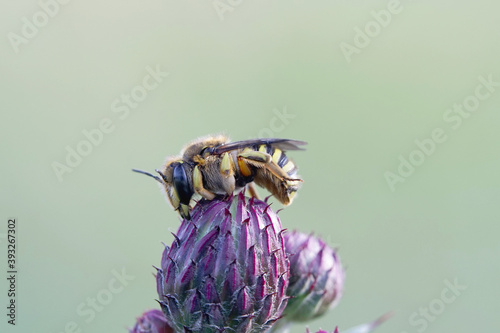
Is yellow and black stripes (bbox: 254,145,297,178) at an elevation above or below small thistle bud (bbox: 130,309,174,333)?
above

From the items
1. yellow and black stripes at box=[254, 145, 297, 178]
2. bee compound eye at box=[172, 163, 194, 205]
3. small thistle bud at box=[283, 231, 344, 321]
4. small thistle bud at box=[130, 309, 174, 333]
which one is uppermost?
bee compound eye at box=[172, 163, 194, 205]

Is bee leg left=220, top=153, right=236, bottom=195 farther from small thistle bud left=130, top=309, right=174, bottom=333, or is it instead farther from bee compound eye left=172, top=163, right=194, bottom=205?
small thistle bud left=130, top=309, right=174, bottom=333

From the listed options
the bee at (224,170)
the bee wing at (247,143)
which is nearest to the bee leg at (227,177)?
the bee at (224,170)

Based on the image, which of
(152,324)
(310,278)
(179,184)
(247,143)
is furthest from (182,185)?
(310,278)

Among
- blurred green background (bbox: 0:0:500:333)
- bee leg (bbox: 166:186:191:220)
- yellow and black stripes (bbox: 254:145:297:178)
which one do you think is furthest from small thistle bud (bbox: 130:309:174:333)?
blurred green background (bbox: 0:0:500:333)

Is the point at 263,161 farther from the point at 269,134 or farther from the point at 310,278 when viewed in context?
the point at 269,134

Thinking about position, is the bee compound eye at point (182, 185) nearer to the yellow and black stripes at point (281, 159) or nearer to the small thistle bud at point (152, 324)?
the yellow and black stripes at point (281, 159)

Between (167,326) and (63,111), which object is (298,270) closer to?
(167,326)
